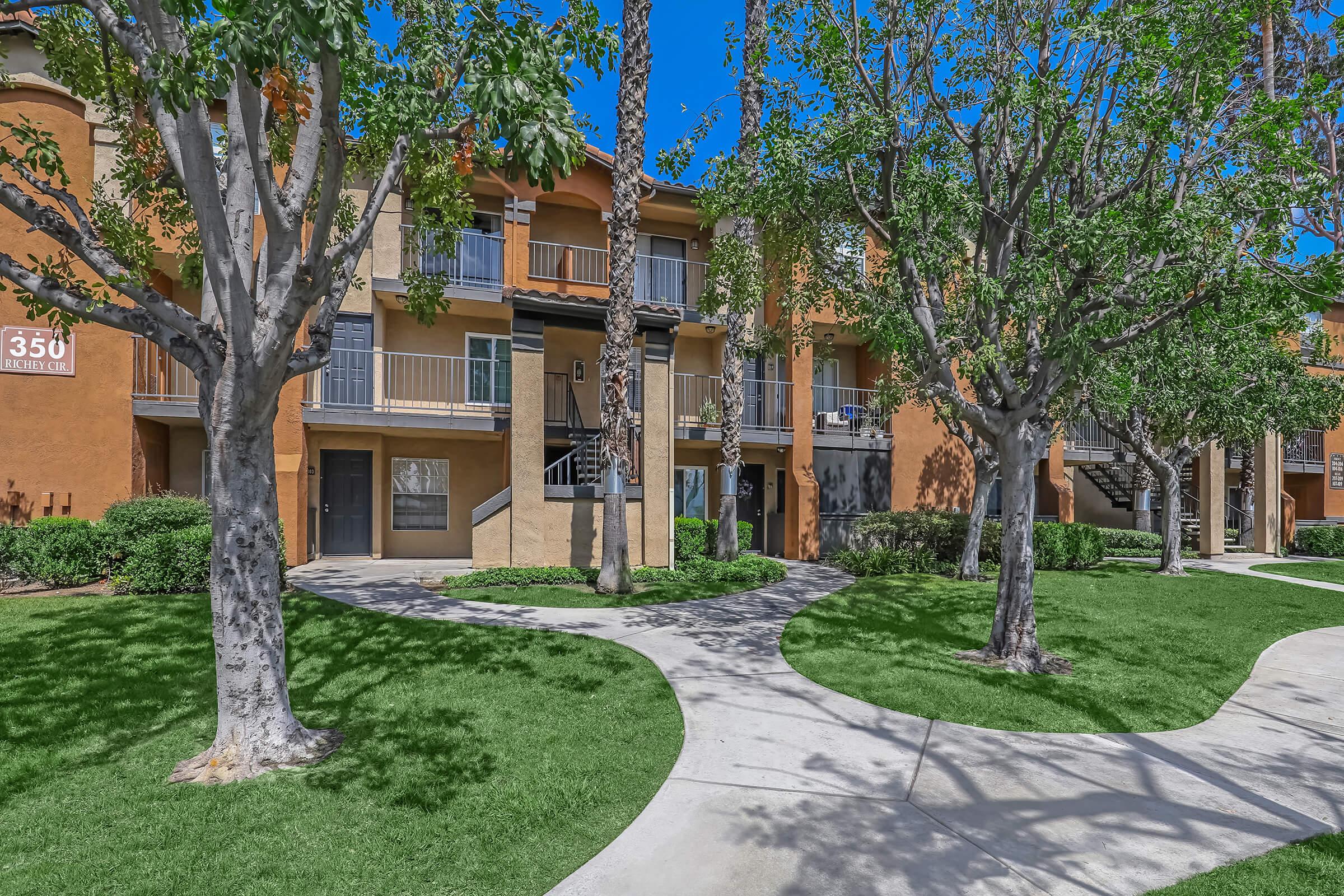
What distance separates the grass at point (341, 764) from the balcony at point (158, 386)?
20.1 feet

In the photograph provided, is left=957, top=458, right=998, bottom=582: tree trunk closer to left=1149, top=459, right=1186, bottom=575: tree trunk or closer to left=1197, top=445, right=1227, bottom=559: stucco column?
left=1149, top=459, right=1186, bottom=575: tree trunk

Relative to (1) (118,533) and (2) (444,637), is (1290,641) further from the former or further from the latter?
(1) (118,533)

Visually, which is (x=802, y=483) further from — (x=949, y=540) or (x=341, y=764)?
(x=341, y=764)

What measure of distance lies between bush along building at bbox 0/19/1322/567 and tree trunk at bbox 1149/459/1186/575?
15.3ft

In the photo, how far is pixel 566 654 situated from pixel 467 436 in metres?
10.1

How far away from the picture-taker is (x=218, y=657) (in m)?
4.79

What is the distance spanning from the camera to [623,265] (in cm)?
1196

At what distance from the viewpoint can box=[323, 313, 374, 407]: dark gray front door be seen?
15.2 metres

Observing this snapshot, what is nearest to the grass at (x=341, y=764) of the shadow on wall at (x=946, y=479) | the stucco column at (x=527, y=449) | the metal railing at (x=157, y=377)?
the stucco column at (x=527, y=449)

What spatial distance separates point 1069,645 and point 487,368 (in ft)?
43.6

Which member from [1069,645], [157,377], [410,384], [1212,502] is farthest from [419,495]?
[1212,502]

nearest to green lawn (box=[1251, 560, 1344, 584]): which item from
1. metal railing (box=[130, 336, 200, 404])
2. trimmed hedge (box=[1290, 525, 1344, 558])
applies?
trimmed hedge (box=[1290, 525, 1344, 558])

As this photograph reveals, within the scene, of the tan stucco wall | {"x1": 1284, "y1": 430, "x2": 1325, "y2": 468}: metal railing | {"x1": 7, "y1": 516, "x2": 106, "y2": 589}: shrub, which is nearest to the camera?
{"x1": 7, "y1": 516, "x2": 106, "y2": 589}: shrub

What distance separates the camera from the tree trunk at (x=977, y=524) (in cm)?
1443
